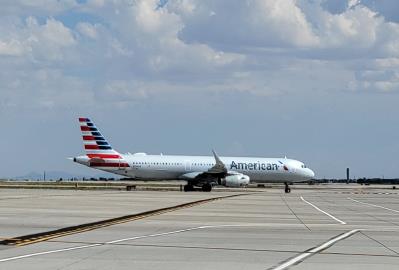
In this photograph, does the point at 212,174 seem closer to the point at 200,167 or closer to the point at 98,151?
the point at 200,167

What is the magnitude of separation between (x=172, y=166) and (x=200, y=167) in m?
3.16

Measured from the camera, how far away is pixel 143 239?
17.7m

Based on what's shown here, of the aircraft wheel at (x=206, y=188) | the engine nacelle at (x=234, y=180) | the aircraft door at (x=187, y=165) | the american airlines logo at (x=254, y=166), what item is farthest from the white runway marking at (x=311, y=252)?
the american airlines logo at (x=254, y=166)

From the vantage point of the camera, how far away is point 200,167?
7331cm

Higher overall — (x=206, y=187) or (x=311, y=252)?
(x=206, y=187)

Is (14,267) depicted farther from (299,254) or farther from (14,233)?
(14,233)

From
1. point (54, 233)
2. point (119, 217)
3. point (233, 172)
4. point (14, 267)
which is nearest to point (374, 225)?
point (119, 217)

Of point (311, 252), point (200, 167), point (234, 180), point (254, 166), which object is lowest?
point (311, 252)

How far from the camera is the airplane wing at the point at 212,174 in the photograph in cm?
6925

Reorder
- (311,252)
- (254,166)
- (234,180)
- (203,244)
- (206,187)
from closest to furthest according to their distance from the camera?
(311,252)
(203,244)
(234,180)
(206,187)
(254,166)

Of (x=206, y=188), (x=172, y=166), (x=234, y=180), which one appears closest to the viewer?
(x=234, y=180)

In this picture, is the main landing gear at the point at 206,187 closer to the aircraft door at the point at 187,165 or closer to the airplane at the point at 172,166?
the airplane at the point at 172,166

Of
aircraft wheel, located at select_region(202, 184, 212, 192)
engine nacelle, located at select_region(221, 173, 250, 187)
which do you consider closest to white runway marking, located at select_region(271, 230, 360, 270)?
engine nacelle, located at select_region(221, 173, 250, 187)

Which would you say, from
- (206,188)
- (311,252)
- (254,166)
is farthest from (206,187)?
(311,252)
